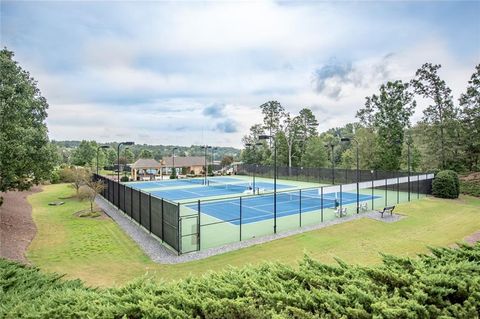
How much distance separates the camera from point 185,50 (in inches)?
692

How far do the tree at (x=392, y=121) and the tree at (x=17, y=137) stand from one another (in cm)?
3890

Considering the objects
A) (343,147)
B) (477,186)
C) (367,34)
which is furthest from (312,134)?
(367,34)

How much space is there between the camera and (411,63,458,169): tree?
1399 inches

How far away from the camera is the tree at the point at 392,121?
4153cm

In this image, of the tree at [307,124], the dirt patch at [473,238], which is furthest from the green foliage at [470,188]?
the tree at [307,124]

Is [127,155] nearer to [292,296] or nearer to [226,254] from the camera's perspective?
[226,254]

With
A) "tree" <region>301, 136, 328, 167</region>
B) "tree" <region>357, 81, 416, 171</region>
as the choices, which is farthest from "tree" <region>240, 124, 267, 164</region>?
"tree" <region>357, 81, 416, 171</region>

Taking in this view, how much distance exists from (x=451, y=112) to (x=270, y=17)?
33.5 meters

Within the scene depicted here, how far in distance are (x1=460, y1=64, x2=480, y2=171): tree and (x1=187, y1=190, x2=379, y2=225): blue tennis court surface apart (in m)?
16.2

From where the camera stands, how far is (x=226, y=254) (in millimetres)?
13211

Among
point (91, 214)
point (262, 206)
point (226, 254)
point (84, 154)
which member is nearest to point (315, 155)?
point (262, 206)

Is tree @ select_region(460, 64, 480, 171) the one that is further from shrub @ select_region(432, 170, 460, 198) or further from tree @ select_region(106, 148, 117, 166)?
tree @ select_region(106, 148, 117, 166)

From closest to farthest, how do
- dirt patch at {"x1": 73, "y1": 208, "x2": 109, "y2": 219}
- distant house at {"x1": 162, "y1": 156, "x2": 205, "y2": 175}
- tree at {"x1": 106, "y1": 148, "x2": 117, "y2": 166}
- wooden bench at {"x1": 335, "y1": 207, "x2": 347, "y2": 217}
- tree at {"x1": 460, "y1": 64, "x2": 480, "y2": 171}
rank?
dirt patch at {"x1": 73, "y1": 208, "x2": 109, "y2": 219}
wooden bench at {"x1": 335, "y1": 207, "x2": 347, "y2": 217}
tree at {"x1": 460, "y1": 64, "x2": 480, "y2": 171}
distant house at {"x1": 162, "y1": 156, "x2": 205, "y2": 175}
tree at {"x1": 106, "y1": 148, "x2": 117, "y2": 166}

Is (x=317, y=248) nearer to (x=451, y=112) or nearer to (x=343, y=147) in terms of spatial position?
(x=451, y=112)
